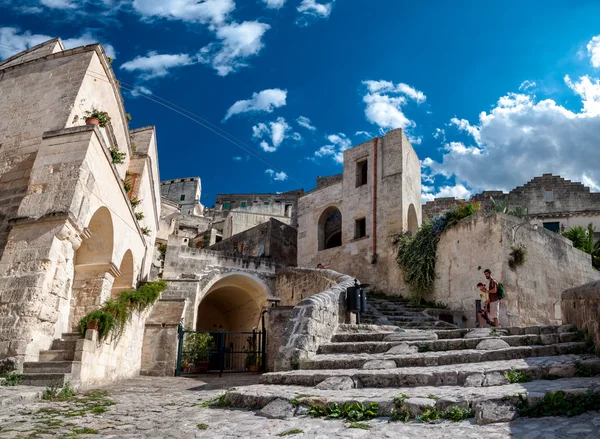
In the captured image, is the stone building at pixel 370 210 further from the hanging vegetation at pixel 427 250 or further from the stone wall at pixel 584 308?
the stone wall at pixel 584 308

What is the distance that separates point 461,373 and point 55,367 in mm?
5567

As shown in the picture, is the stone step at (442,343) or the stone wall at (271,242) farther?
the stone wall at (271,242)

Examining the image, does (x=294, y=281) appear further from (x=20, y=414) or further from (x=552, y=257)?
(x=20, y=414)

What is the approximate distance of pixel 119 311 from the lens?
9.89 meters

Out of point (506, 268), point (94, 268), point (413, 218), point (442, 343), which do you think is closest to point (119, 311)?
point (94, 268)

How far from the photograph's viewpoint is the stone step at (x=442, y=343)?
6.68m

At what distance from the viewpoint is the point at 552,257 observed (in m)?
14.9

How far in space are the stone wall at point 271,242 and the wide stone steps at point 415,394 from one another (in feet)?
64.2

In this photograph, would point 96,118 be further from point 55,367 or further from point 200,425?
point 200,425

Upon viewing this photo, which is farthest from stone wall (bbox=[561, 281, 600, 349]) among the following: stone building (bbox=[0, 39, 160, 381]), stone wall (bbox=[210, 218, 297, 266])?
stone wall (bbox=[210, 218, 297, 266])

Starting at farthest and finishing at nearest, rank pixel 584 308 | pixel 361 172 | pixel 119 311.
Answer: pixel 361 172 < pixel 119 311 < pixel 584 308

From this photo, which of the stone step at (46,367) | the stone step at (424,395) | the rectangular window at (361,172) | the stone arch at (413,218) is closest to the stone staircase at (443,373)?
the stone step at (424,395)

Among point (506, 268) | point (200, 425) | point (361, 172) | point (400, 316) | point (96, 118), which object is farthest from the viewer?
point (361, 172)

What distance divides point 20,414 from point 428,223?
44.7 ft
